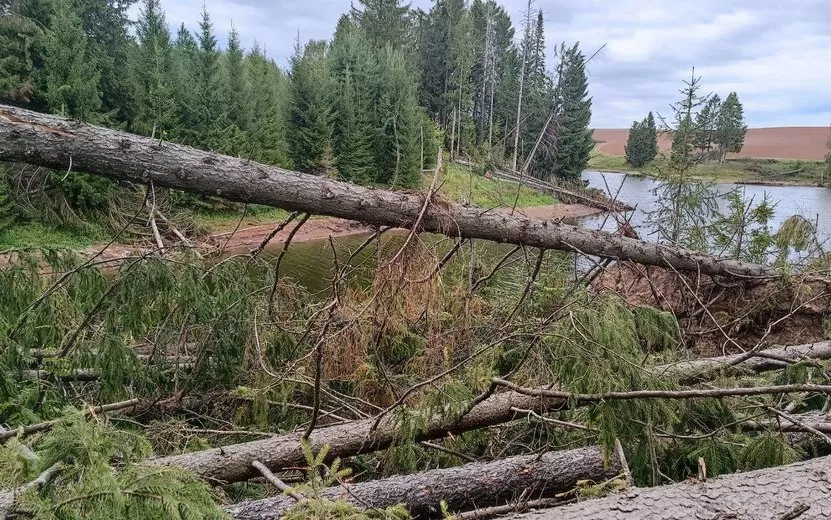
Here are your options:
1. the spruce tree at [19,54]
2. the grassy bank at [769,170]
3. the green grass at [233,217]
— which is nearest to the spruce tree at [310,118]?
the green grass at [233,217]

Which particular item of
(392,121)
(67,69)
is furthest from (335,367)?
(392,121)

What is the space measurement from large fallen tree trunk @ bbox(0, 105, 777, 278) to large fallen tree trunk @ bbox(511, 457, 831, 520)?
70.1 inches

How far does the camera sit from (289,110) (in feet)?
68.0

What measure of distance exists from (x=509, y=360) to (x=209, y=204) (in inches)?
546

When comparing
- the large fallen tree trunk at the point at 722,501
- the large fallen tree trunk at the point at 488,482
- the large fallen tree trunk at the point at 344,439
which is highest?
the large fallen tree trunk at the point at 722,501

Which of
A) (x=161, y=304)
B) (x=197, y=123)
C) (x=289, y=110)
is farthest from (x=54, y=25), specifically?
(x=161, y=304)

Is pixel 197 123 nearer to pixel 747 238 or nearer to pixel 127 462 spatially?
pixel 747 238

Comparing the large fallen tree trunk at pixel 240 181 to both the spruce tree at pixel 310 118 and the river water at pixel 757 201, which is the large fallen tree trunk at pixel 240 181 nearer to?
the river water at pixel 757 201

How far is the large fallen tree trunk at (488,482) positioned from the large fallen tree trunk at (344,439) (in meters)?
0.20

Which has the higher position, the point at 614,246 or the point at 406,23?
the point at 406,23

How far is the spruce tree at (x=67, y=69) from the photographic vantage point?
14.0 metres

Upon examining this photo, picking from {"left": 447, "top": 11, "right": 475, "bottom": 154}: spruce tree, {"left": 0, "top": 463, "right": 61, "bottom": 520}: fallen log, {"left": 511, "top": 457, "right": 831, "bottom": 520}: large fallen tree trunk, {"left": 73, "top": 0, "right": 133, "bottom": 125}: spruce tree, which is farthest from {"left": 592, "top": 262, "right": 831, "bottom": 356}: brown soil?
{"left": 447, "top": 11, "right": 475, "bottom": 154}: spruce tree

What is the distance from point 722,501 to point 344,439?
1531mm

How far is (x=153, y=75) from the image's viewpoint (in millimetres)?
16297
